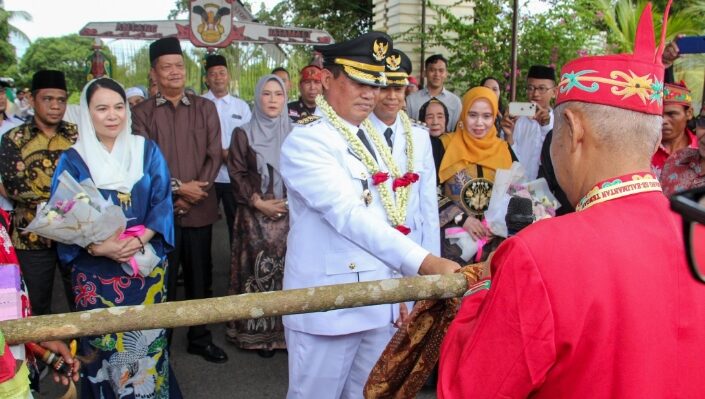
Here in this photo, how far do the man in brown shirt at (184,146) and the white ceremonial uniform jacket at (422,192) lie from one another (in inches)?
68.4

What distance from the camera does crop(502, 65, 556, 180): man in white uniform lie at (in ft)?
18.7

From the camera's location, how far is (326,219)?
8.40ft

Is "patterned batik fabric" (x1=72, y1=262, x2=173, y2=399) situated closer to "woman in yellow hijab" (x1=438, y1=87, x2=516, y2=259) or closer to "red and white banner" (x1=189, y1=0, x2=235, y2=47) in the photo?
"woman in yellow hijab" (x1=438, y1=87, x2=516, y2=259)

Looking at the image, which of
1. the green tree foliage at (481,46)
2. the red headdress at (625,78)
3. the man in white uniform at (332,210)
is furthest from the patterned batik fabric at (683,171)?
the green tree foliage at (481,46)

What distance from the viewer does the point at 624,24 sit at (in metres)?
12.2

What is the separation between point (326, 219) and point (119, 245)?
121 cm

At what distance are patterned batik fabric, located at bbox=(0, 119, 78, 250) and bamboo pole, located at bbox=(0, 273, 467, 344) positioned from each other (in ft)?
9.20

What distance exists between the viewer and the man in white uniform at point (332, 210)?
2613 millimetres

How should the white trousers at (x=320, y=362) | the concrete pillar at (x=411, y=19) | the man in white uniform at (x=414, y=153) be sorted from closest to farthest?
1. the white trousers at (x=320, y=362)
2. the man in white uniform at (x=414, y=153)
3. the concrete pillar at (x=411, y=19)

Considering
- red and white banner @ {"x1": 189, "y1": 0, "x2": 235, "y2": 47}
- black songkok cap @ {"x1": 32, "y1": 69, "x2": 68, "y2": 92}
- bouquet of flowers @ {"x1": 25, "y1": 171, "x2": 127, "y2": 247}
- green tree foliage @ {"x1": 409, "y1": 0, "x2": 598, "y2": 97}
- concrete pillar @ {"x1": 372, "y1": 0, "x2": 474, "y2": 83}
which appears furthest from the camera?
concrete pillar @ {"x1": 372, "y1": 0, "x2": 474, "y2": 83}

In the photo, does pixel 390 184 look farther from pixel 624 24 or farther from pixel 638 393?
pixel 624 24

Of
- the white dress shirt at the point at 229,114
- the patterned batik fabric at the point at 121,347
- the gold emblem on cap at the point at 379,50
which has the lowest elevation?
the patterned batik fabric at the point at 121,347

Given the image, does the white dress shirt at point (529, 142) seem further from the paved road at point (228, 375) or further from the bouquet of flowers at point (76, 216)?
the bouquet of flowers at point (76, 216)

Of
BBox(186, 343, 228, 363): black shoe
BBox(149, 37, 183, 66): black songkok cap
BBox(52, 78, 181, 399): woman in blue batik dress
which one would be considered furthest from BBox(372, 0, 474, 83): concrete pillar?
BBox(52, 78, 181, 399): woman in blue batik dress
